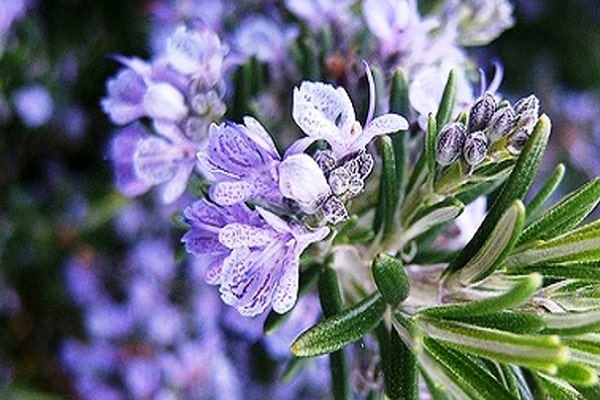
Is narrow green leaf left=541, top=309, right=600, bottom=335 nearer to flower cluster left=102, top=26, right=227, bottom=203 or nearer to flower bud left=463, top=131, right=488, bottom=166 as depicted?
flower bud left=463, top=131, right=488, bottom=166

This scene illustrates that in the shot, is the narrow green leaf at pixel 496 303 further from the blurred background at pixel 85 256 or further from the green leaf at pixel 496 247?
the blurred background at pixel 85 256

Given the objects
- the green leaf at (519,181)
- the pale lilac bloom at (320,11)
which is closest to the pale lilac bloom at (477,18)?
the pale lilac bloom at (320,11)

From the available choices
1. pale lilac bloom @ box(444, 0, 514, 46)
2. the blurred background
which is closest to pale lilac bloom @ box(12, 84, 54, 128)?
the blurred background

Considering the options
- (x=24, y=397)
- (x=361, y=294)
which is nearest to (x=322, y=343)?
(x=361, y=294)

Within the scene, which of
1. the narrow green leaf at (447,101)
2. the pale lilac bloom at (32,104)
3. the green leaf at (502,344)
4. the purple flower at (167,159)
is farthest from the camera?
the pale lilac bloom at (32,104)

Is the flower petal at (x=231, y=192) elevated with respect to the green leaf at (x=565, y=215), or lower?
elevated

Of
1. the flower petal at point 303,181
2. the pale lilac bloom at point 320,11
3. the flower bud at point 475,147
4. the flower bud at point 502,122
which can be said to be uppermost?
the pale lilac bloom at point 320,11

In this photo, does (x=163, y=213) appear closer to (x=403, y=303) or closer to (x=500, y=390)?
(x=403, y=303)
